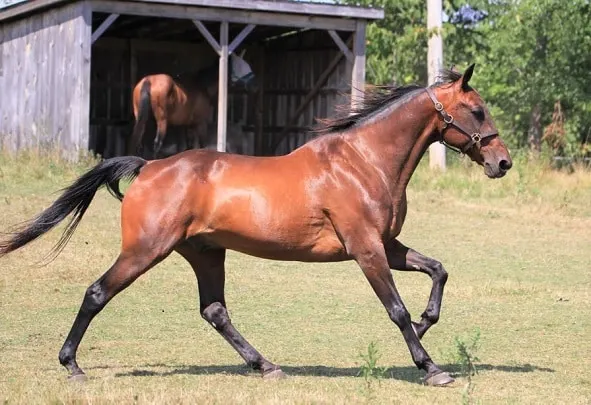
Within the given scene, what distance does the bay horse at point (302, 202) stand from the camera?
7988 millimetres

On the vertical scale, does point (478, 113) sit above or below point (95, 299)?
above

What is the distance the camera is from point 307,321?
1076 cm

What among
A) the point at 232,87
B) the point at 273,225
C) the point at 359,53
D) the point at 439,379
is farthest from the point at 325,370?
the point at 232,87

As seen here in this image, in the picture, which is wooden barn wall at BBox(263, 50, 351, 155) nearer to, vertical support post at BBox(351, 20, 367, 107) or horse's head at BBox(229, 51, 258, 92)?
vertical support post at BBox(351, 20, 367, 107)

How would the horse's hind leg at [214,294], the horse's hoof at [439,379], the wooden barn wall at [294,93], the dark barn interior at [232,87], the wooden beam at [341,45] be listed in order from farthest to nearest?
the dark barn interior at [232,87] → the wooden barn wall at [294,93] → the wooden beam at [341,45] → the horse's hind leg at [214,294] → the horse's hoof at [439,379]

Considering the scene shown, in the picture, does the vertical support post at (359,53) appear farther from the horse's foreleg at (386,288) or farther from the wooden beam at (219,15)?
the horse's foreleg at (386,288)

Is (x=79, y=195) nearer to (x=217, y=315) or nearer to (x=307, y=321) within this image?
(x=217, y=315)

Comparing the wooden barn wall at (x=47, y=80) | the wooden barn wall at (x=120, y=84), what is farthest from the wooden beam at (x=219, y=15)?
the wooden barn wall at (x=120, y=84)

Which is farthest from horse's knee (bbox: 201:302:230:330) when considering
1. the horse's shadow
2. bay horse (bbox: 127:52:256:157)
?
Result: bay horse (bbox: 127:52:256:157)

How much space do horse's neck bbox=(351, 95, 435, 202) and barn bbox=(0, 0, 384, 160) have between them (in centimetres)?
1182

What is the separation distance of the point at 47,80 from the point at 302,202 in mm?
14073

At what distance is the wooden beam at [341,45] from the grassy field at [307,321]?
499 cm

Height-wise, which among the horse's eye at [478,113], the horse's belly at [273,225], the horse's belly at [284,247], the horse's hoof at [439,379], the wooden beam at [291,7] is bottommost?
the horse's hoof at [439,379]

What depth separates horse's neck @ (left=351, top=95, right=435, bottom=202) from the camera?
832cm
